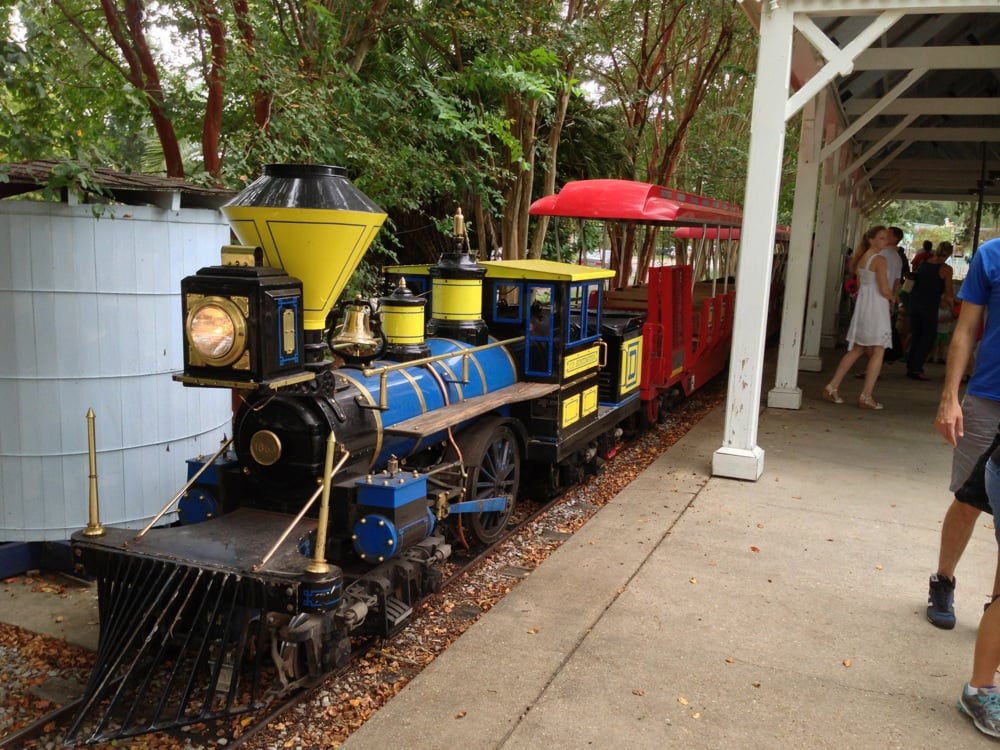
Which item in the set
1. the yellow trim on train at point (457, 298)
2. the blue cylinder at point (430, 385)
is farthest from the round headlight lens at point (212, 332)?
the yellow trim on train at point (457, 298)

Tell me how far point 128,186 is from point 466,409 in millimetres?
2458

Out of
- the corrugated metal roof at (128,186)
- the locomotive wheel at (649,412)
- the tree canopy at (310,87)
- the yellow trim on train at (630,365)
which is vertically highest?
the tree canopy at (310,87)

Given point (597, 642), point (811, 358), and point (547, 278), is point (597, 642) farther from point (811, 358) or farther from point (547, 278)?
point (811, 358)

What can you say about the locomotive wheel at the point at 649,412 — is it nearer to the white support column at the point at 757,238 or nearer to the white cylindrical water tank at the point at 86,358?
the white support column at the point at 757,238

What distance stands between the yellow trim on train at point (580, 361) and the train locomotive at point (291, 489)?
77 centimetres

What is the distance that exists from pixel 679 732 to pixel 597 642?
0.78 meters

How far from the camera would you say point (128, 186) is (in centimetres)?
489

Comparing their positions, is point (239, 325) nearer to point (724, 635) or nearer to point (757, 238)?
point (724, 635)

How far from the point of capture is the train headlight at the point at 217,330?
3.58 metres

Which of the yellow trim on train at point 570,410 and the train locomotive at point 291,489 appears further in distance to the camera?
the yellow trim on train at point 570,410

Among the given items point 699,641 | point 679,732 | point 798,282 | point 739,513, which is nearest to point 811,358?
point 798,282

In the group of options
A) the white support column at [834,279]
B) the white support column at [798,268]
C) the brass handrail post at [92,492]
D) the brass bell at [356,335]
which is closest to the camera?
the brass handrail post at [92,492]

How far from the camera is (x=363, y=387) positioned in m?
4.45

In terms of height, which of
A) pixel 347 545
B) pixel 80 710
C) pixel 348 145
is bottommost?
pixel 80 710
